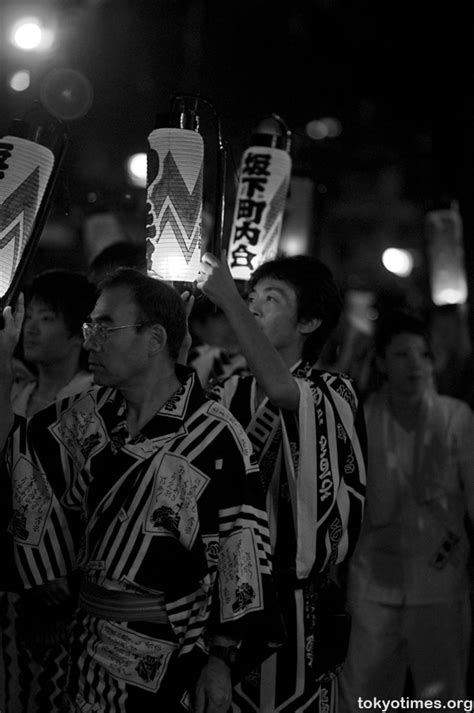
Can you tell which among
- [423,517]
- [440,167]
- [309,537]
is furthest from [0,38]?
[309,537]

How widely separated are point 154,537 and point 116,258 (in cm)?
234

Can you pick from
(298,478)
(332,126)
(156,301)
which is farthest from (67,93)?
(332,126)

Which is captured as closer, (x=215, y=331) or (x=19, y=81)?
(x=215, y=331)

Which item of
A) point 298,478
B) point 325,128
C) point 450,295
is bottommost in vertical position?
point 298,478

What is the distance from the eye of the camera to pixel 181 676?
284 cm

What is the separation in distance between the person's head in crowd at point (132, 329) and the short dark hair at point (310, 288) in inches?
26.1

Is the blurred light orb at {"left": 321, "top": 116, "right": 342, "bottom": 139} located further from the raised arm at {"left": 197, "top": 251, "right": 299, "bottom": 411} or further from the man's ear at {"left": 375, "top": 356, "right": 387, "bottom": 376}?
the raised arm at {"left": 197, "top": 251, "right": 299, "bottom": 411}

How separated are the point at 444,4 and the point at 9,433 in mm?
8612

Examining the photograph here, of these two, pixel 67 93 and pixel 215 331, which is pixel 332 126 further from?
pixel 215 331

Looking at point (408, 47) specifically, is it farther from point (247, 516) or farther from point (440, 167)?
point (247, 516)

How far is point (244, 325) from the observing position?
3082 mm

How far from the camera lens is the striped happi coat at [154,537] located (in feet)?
9.22

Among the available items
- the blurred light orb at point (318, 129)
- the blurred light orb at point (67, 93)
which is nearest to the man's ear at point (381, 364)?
the blurred light orb at point (67, 93)

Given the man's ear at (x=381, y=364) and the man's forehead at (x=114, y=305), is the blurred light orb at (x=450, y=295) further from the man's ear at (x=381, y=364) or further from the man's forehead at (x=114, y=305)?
the man's forehead at (x=114, y=305)
